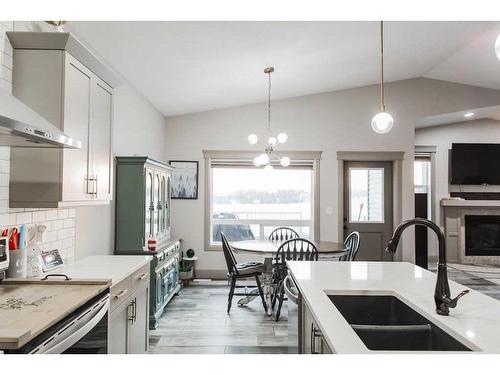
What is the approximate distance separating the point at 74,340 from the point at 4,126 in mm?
927

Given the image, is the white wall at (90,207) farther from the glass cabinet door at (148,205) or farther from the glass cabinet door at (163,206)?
the glass cabinet door at (163,206)

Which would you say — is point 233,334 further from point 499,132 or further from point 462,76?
point 499,132

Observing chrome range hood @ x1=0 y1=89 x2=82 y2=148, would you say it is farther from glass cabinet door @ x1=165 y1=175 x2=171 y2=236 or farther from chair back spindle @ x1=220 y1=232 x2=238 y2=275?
glass cabinet door @ x1=165 y1=175 x2=171 y2=236

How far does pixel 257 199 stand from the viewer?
5.88m

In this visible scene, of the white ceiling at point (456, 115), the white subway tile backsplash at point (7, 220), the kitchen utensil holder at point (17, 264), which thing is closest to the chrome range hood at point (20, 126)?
the white subway tile backsplash at point (7, 220)

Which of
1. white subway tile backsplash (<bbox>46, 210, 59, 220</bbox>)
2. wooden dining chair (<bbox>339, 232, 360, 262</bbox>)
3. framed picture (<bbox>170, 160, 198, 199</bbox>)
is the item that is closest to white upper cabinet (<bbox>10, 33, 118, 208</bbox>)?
white subway tile backsplash (<bbox>46, 210, 59, 220</bbox>)

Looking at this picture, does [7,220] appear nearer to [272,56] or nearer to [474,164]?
[272,56]

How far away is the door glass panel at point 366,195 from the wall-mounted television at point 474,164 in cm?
213

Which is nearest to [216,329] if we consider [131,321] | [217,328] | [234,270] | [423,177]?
[217,328]

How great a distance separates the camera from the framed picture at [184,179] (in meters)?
5.70

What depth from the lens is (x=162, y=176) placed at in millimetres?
4426

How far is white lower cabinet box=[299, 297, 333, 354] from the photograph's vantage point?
1.31m

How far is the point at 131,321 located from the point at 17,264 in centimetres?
82
